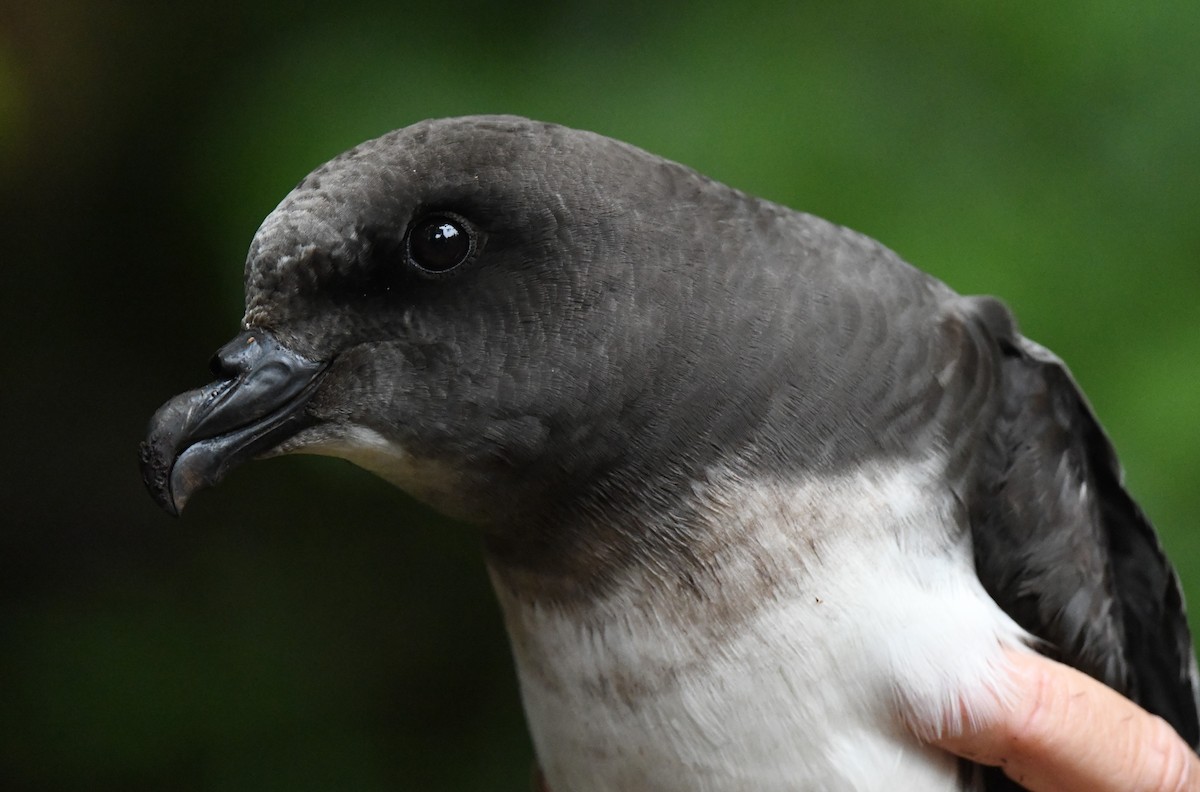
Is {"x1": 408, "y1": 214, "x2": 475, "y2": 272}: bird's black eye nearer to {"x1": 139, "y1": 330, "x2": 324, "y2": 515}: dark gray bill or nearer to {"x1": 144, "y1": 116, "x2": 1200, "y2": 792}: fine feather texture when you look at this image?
{"x1": 144, "y1": 116, "x2": 1200, "y2": 792}: fine feather texture

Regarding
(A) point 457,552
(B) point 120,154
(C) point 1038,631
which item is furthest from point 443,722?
(C) point 1038,631

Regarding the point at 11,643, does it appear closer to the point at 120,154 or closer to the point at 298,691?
the point at 298,691

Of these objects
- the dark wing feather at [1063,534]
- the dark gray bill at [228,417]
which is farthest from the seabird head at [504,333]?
the dark wing feather at [1063,534]

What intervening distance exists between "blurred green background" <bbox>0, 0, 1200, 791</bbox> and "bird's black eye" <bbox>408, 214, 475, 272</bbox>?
2.52ft

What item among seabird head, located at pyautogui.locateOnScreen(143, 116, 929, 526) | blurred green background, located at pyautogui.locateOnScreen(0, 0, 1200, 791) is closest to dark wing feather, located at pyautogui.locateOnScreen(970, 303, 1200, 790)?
seabird head, located at pyautogui.locateOnScreen(143, 116, 929, 526)

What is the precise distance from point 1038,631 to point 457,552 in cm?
130

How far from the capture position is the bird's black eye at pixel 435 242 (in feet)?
3.81

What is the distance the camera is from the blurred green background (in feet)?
6.72

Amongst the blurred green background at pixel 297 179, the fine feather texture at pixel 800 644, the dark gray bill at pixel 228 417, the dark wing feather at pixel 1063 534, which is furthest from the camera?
the blurred green background at pixel 297 179

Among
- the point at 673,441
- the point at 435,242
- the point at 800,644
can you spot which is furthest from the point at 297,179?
the point at 800,644

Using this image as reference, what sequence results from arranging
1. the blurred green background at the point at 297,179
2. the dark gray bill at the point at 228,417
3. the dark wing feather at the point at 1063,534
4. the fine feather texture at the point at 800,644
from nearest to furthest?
1. the dark gray bill at the point at 228,417
2. the fine feather texture at the point at 800,644
3. the dark wing feather at the point at 1063,534
4. the blurred green background at the point at 297,179

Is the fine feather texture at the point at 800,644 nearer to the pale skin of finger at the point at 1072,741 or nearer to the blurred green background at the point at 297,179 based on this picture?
the pale skin of finger at the point at 1072,741

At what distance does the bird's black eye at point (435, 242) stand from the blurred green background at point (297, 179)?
2.52 feet

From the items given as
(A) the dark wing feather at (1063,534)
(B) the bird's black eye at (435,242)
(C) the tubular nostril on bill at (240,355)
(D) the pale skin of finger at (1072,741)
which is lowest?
(D) the pale skin of finger at (1072,741)
